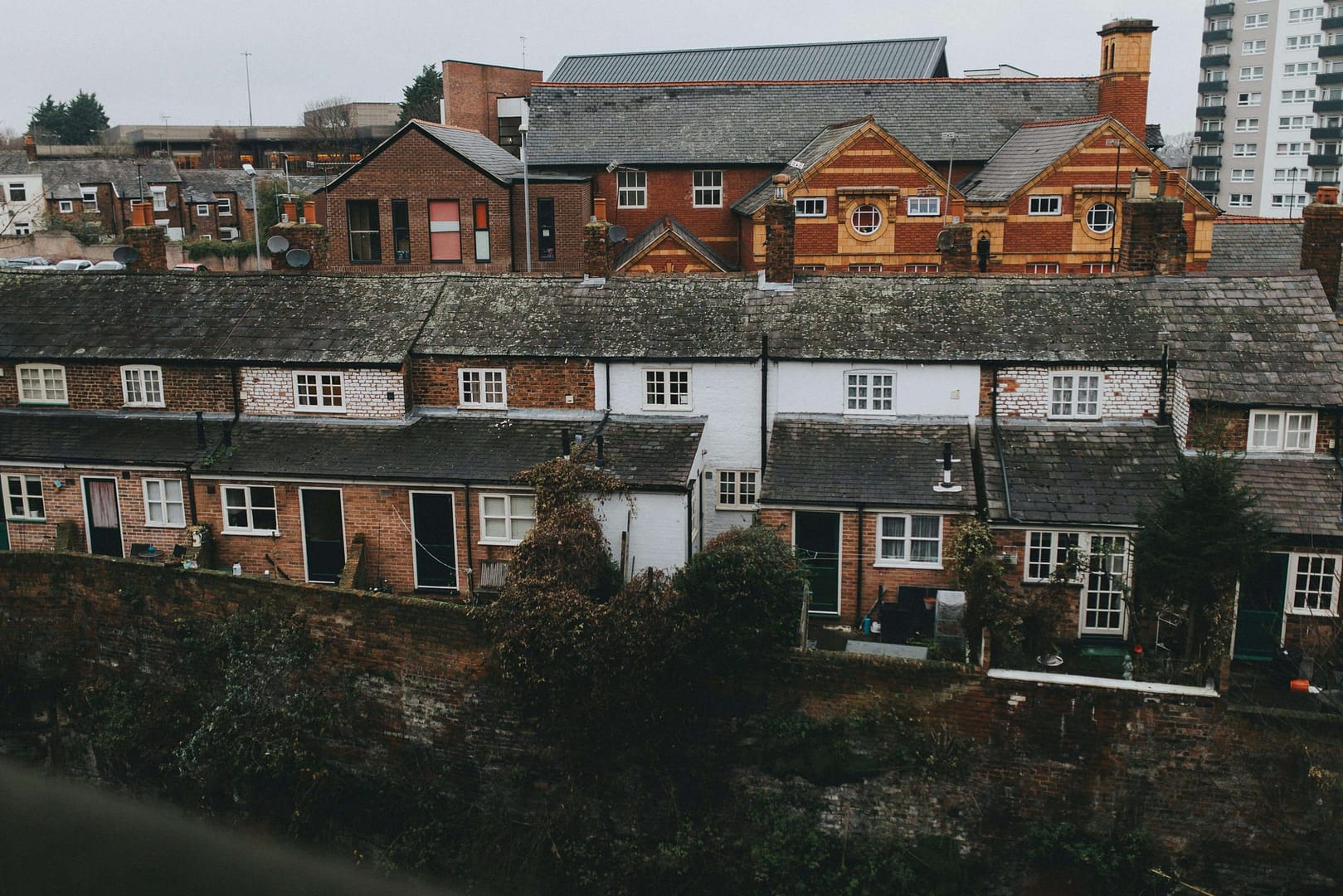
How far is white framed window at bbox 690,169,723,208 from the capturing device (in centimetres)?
4284

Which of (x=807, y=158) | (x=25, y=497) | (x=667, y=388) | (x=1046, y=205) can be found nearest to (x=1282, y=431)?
(x=667, y=388)

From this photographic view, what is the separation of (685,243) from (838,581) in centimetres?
2083

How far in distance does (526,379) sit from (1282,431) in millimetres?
14539

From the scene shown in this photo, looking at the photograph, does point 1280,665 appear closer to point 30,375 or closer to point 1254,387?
point 1254,387

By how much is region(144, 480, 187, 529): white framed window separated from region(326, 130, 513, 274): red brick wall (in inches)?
678

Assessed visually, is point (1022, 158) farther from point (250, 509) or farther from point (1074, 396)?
point (250, 509)

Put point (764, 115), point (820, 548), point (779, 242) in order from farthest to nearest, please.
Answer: point (764, 115), point (779, 242), point (820, 548)

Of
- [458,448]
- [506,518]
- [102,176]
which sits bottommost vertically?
[506,518]

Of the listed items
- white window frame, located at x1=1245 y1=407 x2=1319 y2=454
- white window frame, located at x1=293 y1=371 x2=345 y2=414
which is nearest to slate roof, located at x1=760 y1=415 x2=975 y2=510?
white window frame, located at x1=1245 y1=407 x2=1319 y2=454

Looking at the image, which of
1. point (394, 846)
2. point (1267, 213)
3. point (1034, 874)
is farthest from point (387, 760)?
point (1267, 213)

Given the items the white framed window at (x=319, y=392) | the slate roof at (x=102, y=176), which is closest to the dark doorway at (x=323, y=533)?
the white framed window at (x=319, y=392)

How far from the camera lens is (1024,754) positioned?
15.6 meters

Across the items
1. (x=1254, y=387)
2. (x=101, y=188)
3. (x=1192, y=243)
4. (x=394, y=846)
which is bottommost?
(x=394, y=846)

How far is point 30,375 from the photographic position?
81.3 ft
